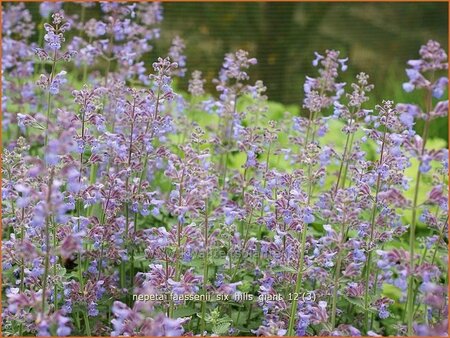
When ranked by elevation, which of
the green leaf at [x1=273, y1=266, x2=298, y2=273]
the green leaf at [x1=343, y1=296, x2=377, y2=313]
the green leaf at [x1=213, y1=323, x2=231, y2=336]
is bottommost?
the green leaf at [x1=213, y1=323, x2=231, y2=336]

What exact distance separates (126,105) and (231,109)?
126 cm

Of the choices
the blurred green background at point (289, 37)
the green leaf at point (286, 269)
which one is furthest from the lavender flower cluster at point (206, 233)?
the blurred green background at point (289, 37)

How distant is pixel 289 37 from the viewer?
12359 millimetres

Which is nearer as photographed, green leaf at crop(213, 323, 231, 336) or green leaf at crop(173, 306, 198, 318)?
green leaf at crop(213, 323, 231, 336)

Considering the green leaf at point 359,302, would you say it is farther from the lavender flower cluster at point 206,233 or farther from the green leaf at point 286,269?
the green leaf at point 286,269

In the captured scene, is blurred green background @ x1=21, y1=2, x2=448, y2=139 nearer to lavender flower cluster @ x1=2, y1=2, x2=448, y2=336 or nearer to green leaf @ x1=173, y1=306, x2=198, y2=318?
lavender flower cluster @ x1=2, y1=2, x2=448, y2=336

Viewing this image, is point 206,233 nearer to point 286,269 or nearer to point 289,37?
point 286,269

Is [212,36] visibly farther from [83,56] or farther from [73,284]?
[73,284]

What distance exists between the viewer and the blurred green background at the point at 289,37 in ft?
38.7

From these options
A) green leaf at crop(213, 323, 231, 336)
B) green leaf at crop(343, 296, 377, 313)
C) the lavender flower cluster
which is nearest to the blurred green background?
the lavender flower cluster

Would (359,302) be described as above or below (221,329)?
above

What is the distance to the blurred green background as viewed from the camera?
11.8 meters

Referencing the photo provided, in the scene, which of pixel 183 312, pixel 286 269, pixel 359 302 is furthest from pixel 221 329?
pixel 359 302

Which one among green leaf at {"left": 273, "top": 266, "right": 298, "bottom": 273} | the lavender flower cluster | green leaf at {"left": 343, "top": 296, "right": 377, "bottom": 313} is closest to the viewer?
the lavender flower cluster
